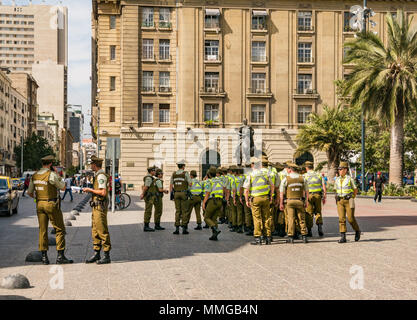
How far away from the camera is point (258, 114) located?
52.6 metres

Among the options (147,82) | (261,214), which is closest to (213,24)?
(147,82)

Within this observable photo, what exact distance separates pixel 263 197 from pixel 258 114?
4025 centimetres

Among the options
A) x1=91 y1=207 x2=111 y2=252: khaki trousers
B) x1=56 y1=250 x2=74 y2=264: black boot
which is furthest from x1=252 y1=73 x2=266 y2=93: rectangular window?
x1=56 y1=250 x2=74 y2=264: black boot

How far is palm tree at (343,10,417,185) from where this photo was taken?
109ft

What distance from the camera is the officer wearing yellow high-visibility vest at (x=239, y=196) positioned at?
15.5 metres

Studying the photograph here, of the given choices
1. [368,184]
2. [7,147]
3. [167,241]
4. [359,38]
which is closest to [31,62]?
[7,147]

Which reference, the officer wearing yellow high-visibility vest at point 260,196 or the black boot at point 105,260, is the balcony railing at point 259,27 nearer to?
the officer wearing yellow high-visibility vest at point 260,196

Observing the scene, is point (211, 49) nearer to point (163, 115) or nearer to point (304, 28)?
point (163, 115)

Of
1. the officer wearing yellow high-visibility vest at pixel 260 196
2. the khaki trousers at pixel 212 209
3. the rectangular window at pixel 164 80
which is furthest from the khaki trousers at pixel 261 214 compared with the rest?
the rectangular window at pixel 164 80

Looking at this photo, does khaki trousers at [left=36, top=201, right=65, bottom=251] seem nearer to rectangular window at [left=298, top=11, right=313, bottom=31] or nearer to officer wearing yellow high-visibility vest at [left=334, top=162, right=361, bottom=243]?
officer wearing yellow high-visibility vest at [left=334, top=162, right=361, bottom=243]

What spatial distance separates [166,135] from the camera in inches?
2056

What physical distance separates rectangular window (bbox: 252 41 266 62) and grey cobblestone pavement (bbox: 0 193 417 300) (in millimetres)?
38346

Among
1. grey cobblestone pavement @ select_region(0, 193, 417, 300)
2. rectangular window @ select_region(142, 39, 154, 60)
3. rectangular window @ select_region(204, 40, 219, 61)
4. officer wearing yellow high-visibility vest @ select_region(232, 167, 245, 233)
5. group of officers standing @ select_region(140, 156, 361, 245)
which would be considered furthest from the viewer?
rectangular window @ select_region(142, 39, 154, 60)

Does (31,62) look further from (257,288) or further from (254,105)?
(257,288)
